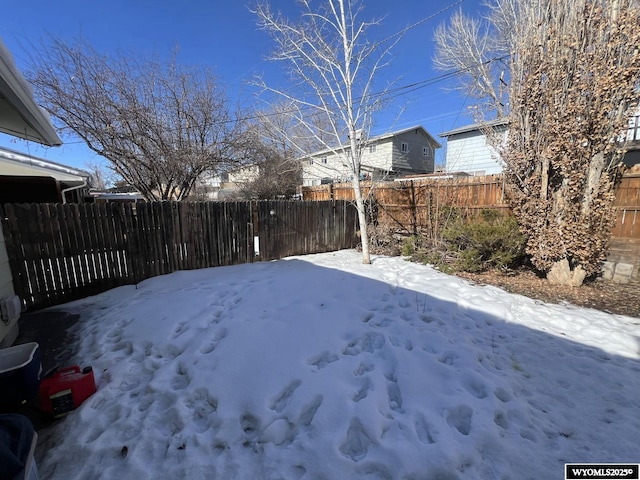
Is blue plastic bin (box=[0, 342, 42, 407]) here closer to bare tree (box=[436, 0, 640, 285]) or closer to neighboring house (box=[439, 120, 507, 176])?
bare tree (box=[436, 0, 640, 285])

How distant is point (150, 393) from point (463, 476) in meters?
2.33

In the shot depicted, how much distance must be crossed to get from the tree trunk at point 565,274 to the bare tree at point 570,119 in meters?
0.01

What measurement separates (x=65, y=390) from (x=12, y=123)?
417 cm

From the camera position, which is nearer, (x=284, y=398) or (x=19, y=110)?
(x=284, y=398)

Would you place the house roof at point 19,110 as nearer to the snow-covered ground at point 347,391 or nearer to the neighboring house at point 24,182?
the neighboring house at point 24,182

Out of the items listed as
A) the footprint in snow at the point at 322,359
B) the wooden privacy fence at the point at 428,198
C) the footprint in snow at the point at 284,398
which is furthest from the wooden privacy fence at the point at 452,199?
the footprint in snow at the point at 284,398

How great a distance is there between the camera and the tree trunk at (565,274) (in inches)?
185

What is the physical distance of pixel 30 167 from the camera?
834cm

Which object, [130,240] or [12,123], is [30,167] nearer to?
[12,123]

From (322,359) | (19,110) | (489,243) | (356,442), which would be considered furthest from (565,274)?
(19,110)

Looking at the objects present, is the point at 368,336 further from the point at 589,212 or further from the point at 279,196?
the point at 279,196

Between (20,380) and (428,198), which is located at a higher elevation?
(428,198)

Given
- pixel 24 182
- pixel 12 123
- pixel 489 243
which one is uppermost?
pixel 12 123

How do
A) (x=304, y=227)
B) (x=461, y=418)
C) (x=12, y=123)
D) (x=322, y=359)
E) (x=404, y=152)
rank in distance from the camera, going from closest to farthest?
1. (x=461, y=418)
2. (x=322, y=359)
3. (x=12, y=123)
4. (x=304, y=227)
5. (x=404, y=152)
